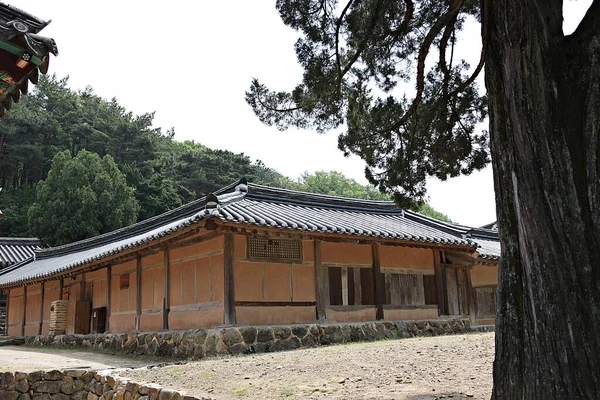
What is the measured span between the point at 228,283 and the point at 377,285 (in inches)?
185

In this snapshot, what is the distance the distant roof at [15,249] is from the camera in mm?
28672

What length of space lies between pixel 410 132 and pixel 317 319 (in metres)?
6.53

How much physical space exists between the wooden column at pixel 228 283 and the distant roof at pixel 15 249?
69.2 ft

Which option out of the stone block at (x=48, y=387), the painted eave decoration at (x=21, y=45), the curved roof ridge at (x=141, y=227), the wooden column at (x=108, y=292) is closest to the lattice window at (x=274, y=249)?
the curved roof ridge at (x=141, y=227)

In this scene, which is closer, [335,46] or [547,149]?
[547,149]

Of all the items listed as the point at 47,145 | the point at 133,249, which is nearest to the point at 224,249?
the point at 133,249

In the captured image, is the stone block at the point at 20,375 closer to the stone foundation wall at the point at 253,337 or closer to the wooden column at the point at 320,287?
the stone foundation wall at the point at 253,337

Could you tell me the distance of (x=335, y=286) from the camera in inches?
558

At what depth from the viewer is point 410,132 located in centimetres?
851

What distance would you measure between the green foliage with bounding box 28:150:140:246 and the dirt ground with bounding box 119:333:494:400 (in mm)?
26134

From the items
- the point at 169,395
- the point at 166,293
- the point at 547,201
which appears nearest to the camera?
the point at 547,201

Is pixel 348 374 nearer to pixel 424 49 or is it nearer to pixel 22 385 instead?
pixel 424 49

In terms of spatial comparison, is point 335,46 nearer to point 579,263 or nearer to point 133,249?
point 579,263

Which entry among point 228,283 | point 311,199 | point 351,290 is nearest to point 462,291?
point 351,290
